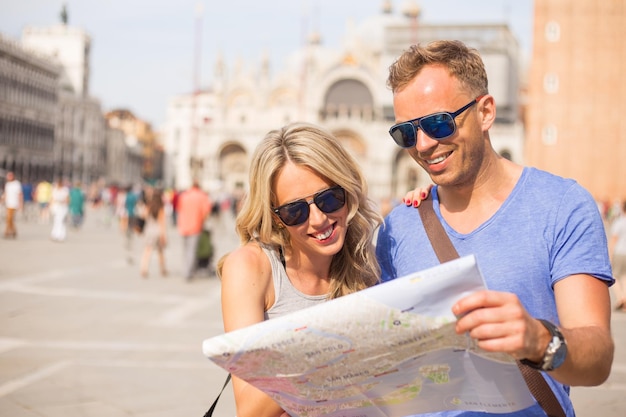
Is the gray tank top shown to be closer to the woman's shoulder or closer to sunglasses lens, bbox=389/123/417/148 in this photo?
the woman's shoulder

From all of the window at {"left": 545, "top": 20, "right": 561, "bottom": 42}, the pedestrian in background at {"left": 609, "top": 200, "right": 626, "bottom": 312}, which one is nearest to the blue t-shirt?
the pedestrian in background at {"left": 609, "top": 200, "right": 626, "bottom": 312}

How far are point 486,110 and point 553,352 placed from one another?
2.86 ft

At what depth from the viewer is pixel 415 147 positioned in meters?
2.04

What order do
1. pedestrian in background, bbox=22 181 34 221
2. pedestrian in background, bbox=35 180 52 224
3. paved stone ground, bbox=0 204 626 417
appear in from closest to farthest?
paved stone ground, bbox=0 204 626 417, pedestrian in background, bbox=35 180 52 224, pedestrian in background, bbox=22 181 34 221

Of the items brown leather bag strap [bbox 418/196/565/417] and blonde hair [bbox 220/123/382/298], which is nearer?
brown leather bag strap [bbox 418/196/565/417]

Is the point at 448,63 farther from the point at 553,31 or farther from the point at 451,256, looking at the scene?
the point at 553,31

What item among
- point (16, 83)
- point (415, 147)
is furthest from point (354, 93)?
point (415, 147)

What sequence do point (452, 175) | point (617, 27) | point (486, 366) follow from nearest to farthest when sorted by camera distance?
point (486, 366)
point (452, 175)
point (617, 27)

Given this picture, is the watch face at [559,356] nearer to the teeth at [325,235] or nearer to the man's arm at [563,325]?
the man's arm at [563,325]

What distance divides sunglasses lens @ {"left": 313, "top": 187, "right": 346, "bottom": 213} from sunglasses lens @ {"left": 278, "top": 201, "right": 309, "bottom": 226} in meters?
0.04

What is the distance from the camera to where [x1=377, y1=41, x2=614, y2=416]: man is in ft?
5.50

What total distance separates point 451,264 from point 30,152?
2540 inches

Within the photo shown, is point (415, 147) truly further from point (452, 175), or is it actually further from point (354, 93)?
point (354, 93)

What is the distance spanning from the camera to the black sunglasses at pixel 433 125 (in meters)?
1.96
